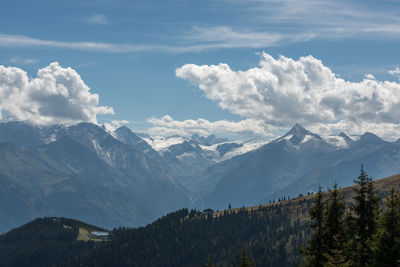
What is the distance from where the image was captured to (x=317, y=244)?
5481 cm

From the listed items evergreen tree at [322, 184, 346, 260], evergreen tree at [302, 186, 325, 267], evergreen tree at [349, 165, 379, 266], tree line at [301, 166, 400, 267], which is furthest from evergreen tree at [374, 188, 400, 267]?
evergreen tree at [302, 186, 325, 267]

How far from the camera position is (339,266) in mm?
44625

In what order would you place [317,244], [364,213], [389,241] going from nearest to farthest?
1. [389,241]
2. [317,244]
3. [364,213]

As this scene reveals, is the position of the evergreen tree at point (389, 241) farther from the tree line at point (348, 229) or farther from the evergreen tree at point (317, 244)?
the evergreen tree at point (317, 244)

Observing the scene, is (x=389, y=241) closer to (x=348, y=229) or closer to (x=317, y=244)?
(x=348, y=229)

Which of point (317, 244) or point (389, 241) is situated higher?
point (317, 244)

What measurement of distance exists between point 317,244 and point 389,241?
31.6 feet

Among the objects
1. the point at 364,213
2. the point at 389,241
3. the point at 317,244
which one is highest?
the point at 364,213

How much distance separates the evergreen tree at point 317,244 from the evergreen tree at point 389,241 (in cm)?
721

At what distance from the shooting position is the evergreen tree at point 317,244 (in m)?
53.8

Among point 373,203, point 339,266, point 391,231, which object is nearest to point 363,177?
point 373,203

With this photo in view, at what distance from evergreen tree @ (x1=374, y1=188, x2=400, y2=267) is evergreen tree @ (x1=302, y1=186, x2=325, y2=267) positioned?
721 centimetres

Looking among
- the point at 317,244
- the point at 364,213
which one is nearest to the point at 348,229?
the point at 364,213

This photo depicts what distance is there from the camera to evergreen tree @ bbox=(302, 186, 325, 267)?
53.8 m
